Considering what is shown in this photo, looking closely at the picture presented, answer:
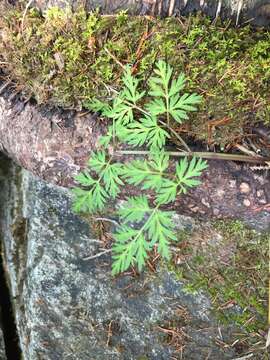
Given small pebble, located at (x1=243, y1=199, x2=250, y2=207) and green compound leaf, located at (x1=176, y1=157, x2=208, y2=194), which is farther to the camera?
small pebble, located at (x1=243, y1=199, x2=250, y2=207)

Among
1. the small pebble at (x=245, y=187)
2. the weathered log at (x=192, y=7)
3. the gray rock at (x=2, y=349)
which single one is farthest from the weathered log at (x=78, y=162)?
the gray rock at (x=2, y=349)

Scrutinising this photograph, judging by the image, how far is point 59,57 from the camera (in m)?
2.23

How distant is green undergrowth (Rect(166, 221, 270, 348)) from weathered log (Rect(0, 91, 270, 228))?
0.89 feet

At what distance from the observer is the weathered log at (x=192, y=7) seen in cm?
200

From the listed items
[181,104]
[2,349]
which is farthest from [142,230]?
[2,349]

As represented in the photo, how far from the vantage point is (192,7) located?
2.05 metres

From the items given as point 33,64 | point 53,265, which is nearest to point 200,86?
point 33,64

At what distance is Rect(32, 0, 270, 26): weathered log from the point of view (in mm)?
2002

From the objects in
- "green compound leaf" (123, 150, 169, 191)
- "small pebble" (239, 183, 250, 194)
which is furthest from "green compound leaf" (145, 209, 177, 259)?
"small pebble" (239, 183, 250, 194)

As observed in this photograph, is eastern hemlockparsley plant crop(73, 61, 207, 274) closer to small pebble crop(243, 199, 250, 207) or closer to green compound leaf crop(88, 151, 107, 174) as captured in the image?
green compound leaf crop(88, 151, 107, 174)

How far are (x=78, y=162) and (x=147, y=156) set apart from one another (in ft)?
1.24

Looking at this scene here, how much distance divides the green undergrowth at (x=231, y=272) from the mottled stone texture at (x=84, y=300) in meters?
0.08

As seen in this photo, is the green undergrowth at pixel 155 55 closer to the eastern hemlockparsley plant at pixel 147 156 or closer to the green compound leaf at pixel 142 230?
the eastern hemlockparsley plant at pixel 147 156

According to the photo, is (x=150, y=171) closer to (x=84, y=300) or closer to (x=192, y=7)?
(x=192, y=7)
